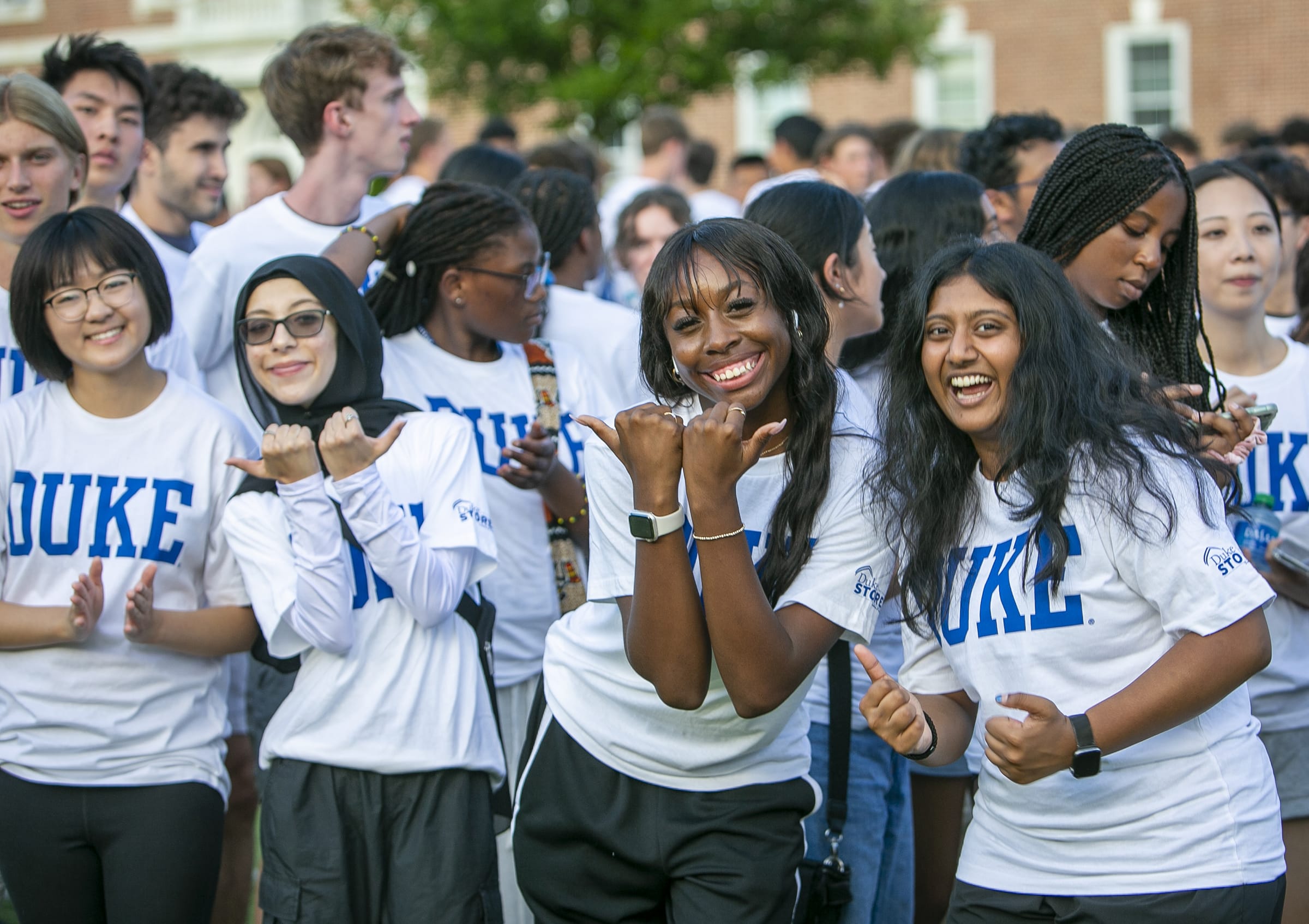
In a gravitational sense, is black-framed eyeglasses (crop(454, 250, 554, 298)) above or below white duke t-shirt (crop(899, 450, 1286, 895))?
above

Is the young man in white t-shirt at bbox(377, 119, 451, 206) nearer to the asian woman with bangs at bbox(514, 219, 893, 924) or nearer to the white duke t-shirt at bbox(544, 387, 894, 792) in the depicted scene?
the asian woman with bangs at bbox(514, 219, 893, 924)

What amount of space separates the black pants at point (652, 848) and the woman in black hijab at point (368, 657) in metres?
0.39

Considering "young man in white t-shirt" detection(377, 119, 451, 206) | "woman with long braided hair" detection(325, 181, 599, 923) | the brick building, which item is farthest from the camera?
the brick building

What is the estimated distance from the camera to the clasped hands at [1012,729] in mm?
2283

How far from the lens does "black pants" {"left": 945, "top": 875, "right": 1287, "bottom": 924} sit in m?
2.39

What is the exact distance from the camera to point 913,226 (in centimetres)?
403

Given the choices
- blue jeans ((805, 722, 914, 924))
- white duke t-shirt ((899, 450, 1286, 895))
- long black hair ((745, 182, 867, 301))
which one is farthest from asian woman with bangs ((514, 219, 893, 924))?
long black hair ((745, 182, 867, 301))

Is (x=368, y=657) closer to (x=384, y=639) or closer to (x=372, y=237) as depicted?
(x=384, y=639)

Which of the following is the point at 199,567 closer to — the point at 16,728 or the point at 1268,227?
the point at 16,728

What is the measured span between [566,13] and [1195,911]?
14.9 metres

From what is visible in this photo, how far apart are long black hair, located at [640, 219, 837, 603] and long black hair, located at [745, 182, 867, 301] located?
0.62 metres

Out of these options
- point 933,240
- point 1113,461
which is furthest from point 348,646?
point 933,240

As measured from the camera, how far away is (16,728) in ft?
11.0

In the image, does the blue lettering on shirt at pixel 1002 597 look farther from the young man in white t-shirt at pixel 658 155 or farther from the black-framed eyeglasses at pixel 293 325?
the young man in white t-shirt at pixel 658 155
